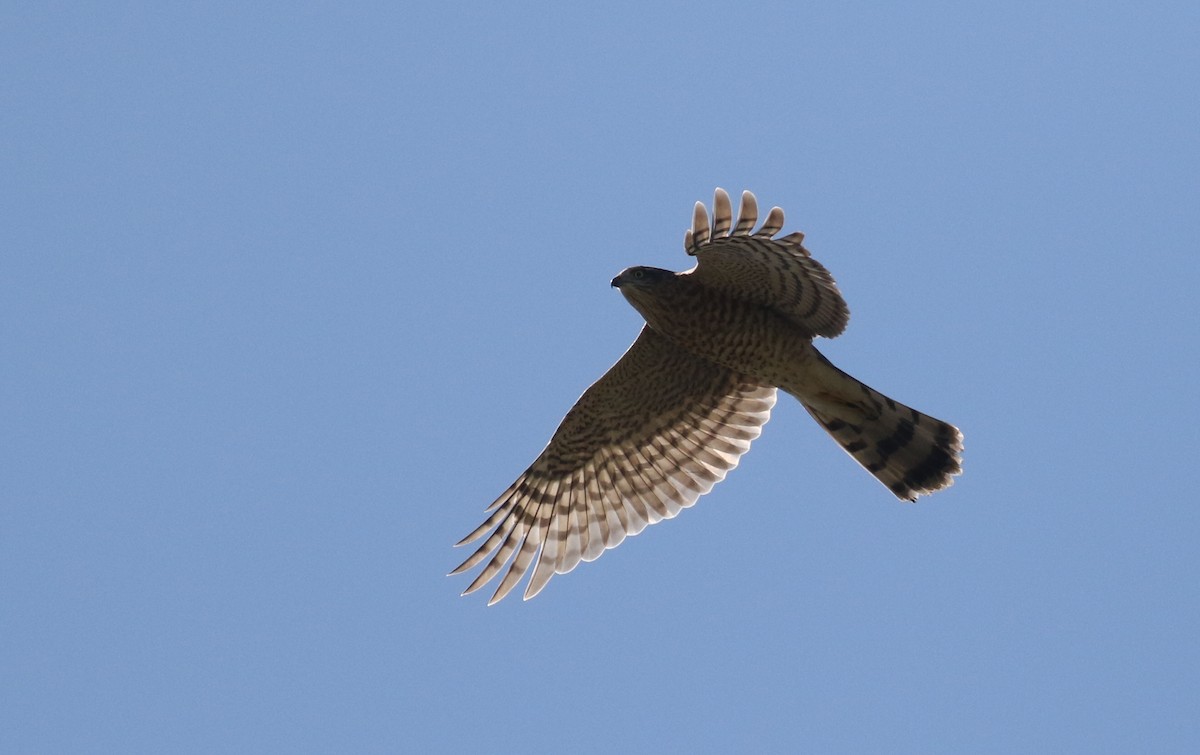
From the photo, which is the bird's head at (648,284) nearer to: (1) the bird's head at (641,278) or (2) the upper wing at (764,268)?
(1) the bird's head at (641,278)

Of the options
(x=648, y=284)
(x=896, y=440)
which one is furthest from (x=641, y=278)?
(x=896, y=440)

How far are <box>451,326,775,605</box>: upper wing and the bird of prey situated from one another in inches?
0.4

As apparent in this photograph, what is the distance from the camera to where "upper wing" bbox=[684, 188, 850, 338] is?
10031mm

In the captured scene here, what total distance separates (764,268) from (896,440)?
2026 mm

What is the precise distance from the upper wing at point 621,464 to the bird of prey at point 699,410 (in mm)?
11

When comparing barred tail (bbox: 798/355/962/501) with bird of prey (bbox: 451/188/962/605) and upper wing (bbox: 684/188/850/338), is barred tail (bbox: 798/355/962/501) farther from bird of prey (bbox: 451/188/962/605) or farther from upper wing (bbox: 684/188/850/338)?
upper wing (bbox: 684/188/850/338)

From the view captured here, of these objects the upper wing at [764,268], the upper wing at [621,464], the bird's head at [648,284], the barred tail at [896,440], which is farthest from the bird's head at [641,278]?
the barred tail at [896,440]

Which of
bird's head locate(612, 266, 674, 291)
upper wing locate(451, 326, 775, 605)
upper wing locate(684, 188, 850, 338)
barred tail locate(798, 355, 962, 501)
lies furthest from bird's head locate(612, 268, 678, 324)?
barred tail locate(798, 355, 962, 501)

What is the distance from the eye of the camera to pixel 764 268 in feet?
34.5

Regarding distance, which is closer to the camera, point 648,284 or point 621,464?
point 648,284

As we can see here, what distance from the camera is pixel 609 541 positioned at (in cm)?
1213

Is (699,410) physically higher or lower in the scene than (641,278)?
lower

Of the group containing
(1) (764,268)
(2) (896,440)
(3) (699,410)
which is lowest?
(2) (896,440)

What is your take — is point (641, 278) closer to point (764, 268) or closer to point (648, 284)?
point (648, 284)
